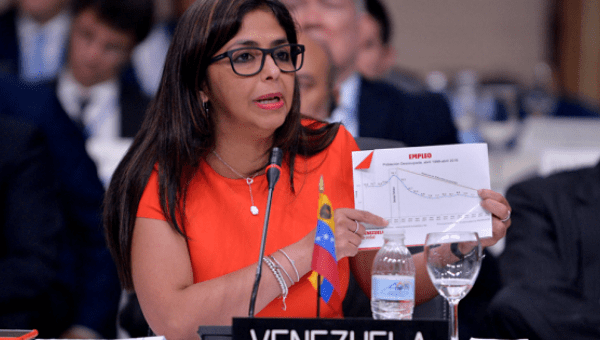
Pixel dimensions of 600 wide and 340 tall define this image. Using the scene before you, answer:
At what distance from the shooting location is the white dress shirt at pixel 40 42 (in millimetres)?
4469

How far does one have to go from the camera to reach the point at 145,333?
175 cm

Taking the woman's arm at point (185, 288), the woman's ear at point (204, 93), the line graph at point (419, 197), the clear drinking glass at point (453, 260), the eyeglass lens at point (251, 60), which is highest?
the eyeglass lens at point (251, 60)

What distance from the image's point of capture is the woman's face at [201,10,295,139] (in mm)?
1499

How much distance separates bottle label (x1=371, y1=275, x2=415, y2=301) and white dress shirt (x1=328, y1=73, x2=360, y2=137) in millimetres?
2018

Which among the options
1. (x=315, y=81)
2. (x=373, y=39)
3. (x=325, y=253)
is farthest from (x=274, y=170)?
(x=373, y=39)

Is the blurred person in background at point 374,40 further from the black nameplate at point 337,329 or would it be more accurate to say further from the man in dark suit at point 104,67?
the black nameplate at point 337,329

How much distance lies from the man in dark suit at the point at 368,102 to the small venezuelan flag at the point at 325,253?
5.95 ft

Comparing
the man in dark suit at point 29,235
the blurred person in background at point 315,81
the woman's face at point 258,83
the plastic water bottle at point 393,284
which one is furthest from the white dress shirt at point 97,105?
the plastic water bottle at point 393,284

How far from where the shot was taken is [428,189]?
4.39 ft

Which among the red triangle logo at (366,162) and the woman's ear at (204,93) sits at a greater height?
the woman's ear at (204,93)

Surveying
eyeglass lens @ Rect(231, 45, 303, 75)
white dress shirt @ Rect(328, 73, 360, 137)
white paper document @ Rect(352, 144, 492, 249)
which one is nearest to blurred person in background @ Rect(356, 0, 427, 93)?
white dress shirt @ Rect(328, 73, 360, 137)

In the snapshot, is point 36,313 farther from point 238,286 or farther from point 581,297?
point 581,297

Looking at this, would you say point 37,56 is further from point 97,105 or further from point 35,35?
point 97,105

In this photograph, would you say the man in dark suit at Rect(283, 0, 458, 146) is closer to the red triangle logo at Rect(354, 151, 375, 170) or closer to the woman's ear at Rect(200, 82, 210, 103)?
the woman's ear at Rect(200, 82, 210, 103)
